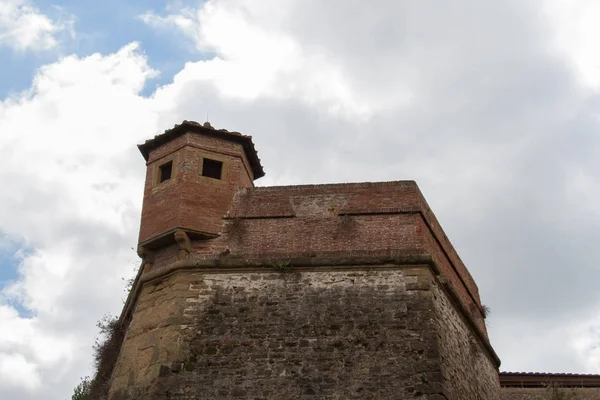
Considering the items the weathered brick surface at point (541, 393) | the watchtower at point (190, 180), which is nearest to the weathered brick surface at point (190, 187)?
the watchtower at point (190, 180)

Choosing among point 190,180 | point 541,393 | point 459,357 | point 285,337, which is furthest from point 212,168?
point 541,393

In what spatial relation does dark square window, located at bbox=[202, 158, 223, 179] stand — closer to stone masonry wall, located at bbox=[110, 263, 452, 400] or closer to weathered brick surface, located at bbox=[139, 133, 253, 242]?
weathered brick surface, located at bbox=[139, 133, 253, 242]

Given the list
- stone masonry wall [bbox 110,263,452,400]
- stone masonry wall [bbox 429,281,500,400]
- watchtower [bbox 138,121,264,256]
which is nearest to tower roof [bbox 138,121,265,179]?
watchtower [bbox 138,121,264,256]

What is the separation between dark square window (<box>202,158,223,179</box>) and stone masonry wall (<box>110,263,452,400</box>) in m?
2.36

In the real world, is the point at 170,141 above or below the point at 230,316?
above

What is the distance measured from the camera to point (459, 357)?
13.2 m

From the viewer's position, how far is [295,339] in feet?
39.3

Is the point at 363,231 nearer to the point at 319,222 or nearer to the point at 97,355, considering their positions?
the point at 319,222

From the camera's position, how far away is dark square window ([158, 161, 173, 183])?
14514mm

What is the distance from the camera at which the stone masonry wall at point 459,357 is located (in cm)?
1217

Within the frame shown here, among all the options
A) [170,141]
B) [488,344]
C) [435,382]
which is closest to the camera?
[435,382]

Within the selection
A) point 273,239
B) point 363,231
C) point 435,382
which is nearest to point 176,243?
point 273,239

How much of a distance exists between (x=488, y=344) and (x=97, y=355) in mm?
8953

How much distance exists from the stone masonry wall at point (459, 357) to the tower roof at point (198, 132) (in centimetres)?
497
